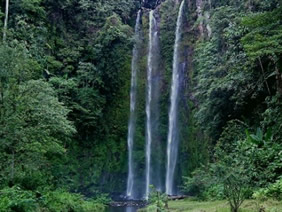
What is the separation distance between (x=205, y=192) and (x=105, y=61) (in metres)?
12.7

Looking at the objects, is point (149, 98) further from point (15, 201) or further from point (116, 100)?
point (15, 201)

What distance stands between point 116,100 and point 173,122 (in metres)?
4.05

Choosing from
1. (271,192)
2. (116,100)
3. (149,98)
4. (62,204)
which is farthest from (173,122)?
(271,192)

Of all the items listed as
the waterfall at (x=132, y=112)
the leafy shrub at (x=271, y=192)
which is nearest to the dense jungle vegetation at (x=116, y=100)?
the leafy shrub at (x=271, y=192)

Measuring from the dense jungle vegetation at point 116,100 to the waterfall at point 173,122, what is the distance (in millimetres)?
411

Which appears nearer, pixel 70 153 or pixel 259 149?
pixel 259 149

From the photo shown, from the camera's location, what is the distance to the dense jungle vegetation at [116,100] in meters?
9.17

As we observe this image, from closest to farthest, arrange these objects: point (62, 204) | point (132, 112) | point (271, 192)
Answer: point (271, 192) → point (62, 204) → point (132, 112)

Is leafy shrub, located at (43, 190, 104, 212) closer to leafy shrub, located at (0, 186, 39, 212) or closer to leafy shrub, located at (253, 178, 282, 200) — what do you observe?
leafy shrub, located at (0, 186, 39, 212)

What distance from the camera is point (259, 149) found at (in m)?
9.92

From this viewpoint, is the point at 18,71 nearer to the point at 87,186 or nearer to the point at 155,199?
the point at 155,199

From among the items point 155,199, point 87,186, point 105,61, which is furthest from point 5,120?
point 105,61

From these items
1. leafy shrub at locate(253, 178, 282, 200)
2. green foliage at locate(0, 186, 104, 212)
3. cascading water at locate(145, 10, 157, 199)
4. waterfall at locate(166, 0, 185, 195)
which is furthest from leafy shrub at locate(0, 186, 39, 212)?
cascading water at locate(145, 10, 157, 199)

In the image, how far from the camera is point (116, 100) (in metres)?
22.6
